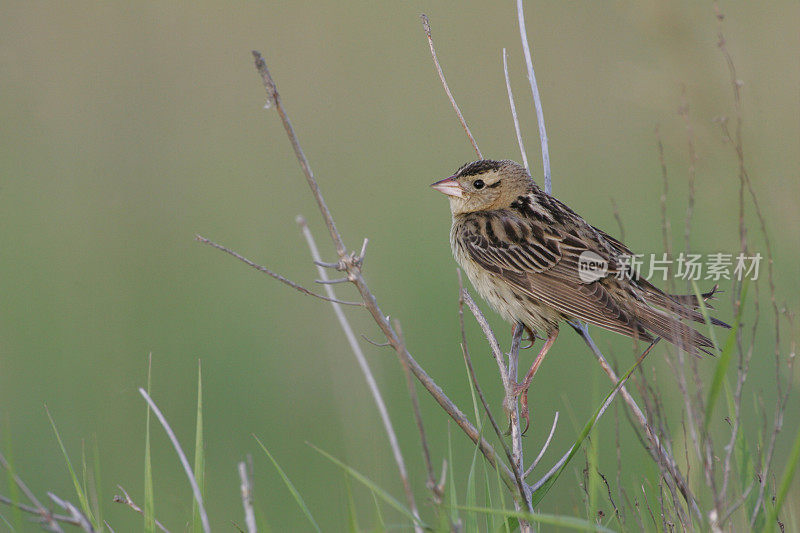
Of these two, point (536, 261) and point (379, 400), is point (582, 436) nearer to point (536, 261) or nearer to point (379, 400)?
point (379, 400)


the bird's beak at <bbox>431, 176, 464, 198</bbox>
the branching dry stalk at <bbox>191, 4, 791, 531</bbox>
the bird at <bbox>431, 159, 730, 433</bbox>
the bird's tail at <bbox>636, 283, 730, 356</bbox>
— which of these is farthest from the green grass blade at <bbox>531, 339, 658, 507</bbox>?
the bird's beak at <bbox>431, 176, 464, 198</bbox>

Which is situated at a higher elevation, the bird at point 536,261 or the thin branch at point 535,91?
the thin branch at point 535,91

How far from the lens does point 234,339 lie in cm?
768

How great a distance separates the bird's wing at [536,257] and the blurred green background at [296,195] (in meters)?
0.57

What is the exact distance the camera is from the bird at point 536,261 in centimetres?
443

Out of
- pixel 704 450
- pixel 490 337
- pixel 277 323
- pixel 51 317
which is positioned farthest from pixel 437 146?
pixel 704 450

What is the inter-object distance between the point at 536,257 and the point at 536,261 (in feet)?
0.08

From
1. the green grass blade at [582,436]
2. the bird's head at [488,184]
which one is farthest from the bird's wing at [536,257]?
the green grass blade at [582,436]

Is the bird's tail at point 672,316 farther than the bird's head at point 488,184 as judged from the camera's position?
No

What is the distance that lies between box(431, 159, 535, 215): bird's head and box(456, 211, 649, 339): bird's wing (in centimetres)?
15

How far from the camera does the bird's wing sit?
14.7 feet

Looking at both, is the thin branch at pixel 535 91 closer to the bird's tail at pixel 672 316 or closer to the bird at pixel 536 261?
the bird at pixel 536 261

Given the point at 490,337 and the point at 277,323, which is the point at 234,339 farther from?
the point at 490,337

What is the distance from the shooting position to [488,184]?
5.12 meters
